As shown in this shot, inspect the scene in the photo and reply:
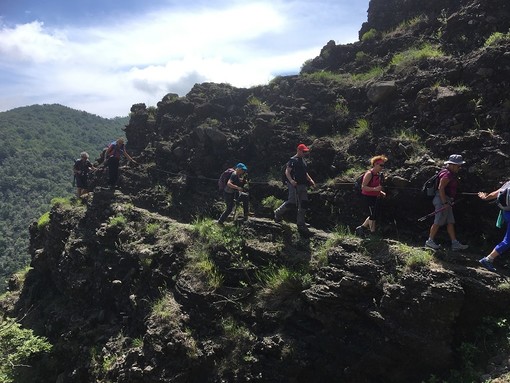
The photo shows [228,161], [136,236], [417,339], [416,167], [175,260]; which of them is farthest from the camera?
[228,161]

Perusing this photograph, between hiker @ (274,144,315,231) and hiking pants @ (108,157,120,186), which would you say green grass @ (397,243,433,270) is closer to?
hiker @ (274,144,315,231)

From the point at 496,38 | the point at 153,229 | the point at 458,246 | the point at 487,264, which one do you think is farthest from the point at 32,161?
the point at 487,264

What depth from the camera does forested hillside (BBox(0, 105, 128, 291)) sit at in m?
81.0

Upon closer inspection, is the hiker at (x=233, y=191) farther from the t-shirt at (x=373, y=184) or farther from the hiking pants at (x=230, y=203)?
the t-shirt at (x=373, y=184)

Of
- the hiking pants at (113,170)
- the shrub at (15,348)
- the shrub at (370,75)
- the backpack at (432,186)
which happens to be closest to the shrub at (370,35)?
the shrub at (370,75)

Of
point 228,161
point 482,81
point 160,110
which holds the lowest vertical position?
point 228,161

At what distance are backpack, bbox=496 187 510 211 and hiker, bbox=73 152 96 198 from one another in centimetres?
1399

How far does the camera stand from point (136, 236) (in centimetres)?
1230

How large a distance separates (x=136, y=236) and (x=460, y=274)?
29.8 ft

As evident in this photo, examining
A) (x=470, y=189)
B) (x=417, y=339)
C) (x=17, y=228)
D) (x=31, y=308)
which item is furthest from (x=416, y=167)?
(x=17, y=228)

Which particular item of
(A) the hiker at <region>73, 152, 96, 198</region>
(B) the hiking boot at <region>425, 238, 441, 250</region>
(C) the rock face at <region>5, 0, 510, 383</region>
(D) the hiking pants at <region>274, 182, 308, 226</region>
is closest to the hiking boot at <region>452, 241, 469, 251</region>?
(C) the rock face at <region>5, 0, 510, 383</region>

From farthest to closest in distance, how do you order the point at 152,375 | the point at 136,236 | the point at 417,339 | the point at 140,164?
the point at 140,164, the point at 136,236, the point at 152,375, the point at 417,339

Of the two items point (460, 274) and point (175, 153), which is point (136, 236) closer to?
point (175, 153)

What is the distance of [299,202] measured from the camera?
32.2ft
